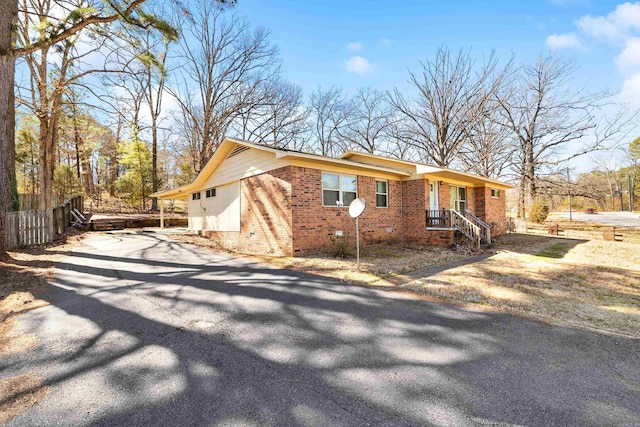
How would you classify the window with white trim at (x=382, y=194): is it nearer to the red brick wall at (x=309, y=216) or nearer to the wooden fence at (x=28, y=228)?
the red brick wall at (x=309, y=216)

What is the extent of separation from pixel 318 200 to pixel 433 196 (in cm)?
626

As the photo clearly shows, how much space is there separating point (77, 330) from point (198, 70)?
2266 centimetres

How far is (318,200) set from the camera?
9648 mm

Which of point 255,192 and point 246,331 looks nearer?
point 246,331

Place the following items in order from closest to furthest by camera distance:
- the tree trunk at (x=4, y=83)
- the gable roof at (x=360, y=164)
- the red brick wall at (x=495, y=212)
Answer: the tree trunk at (x=4, y=83) → the gable roof at (x=360, y=164) → the red brick wall at (x=495, y=212)

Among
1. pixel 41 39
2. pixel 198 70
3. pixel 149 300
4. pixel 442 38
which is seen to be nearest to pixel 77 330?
pixel 149 300

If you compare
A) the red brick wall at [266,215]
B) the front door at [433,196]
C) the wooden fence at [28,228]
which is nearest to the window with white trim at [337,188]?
the red brick wall at [266,215]

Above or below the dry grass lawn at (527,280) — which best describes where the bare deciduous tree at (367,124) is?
above

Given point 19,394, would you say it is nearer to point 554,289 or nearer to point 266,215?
point 266,215

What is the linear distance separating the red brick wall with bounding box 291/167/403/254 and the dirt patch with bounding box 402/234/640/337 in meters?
4.02

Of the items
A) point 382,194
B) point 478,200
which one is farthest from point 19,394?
point 478,200

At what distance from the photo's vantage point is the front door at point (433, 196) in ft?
41.7

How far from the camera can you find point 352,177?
428 inches

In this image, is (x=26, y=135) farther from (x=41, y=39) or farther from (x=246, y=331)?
(x=246, y=331)
